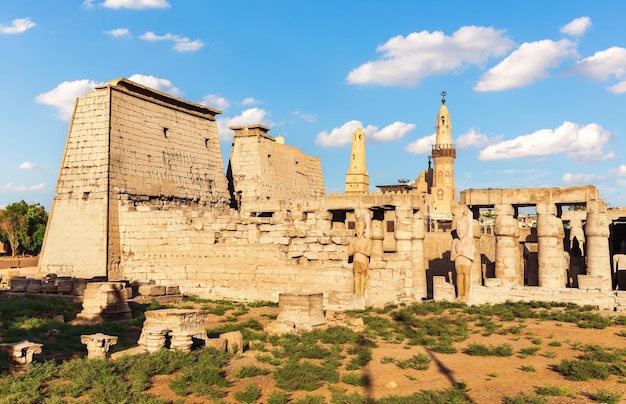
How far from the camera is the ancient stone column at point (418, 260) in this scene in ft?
67.7

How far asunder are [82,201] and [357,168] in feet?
118

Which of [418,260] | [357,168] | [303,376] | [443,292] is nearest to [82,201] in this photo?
[418,260]

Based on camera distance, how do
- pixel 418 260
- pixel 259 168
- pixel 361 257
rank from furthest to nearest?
1. pixel 259 168
2. pixel 418 260
3. pixel 361 257

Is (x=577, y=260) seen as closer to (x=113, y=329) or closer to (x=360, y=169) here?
(x=113, y=329)

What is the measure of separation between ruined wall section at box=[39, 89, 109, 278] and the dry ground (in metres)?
13.0

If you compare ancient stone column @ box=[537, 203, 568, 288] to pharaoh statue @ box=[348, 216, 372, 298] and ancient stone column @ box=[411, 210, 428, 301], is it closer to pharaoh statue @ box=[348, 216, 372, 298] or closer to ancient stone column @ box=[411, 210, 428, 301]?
ancient stone column @ box=[411, 210, 428, 301]

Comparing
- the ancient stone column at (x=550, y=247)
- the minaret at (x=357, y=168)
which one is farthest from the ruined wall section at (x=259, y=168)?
the minaret at (x=357, y=168)

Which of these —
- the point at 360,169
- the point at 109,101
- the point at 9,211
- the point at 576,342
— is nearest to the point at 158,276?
the point at 109,101

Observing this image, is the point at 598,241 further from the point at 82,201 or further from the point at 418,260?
the point at 82,201

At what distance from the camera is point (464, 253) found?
62.9 ft

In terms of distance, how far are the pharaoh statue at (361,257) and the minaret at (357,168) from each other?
37.3 meters

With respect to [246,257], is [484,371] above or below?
below

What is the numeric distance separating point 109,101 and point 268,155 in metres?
11.6

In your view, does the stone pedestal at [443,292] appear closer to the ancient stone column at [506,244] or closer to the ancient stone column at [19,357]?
the ancient stone column at [506,244]
